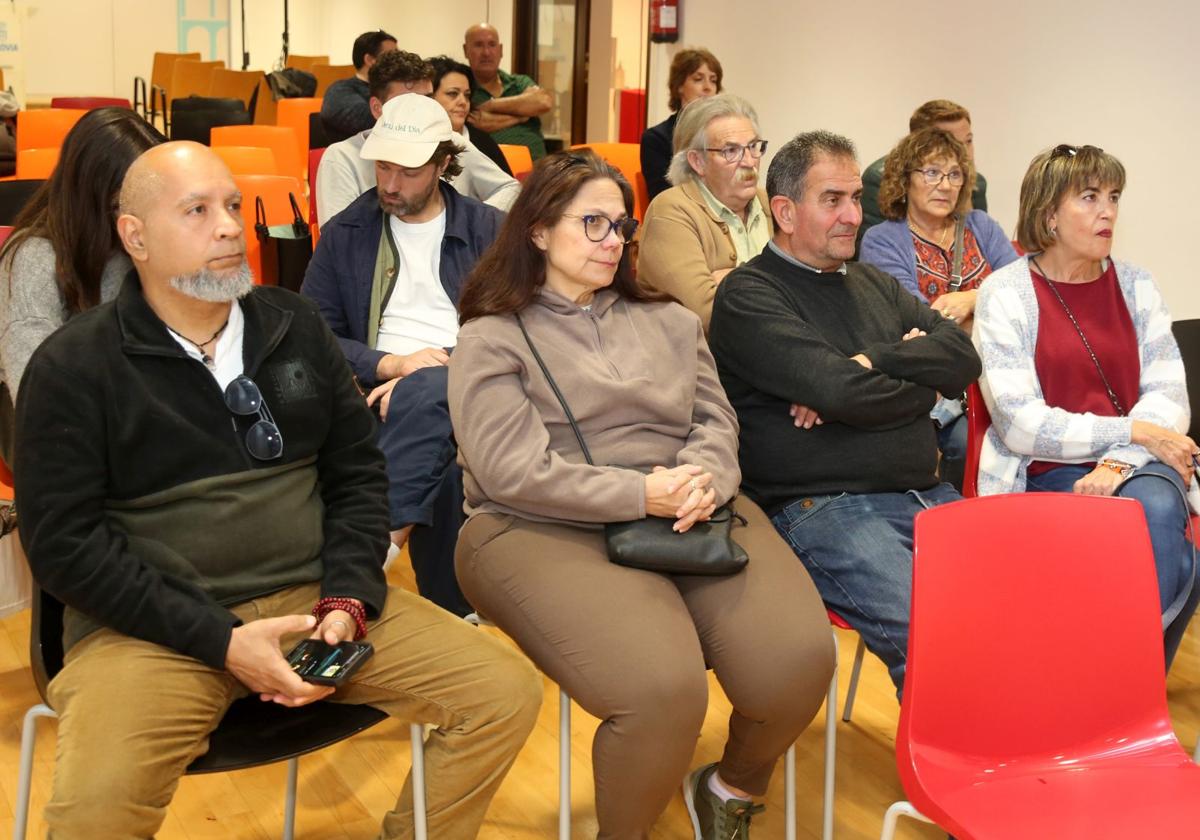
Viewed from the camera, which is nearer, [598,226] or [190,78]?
[598,226]

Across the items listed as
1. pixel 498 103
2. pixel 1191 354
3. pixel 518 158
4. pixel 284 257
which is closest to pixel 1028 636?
pixel 1191 354

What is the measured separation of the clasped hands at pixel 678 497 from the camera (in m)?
2.34

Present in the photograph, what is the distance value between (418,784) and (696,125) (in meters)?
2.41

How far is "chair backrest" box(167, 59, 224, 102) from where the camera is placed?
12.2m

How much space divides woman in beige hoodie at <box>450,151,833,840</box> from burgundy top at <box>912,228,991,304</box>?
140 centimetres

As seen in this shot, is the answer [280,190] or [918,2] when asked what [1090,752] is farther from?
[918,2]

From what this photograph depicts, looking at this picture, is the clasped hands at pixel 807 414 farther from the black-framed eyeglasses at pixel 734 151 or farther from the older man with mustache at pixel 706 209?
the black-framed eyeglasses at pixel 734 151

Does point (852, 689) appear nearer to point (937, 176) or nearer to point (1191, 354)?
point (1191, 354)

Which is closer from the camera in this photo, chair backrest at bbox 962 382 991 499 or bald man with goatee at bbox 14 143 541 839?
bald man with goatee at bbox 14 143 541 839

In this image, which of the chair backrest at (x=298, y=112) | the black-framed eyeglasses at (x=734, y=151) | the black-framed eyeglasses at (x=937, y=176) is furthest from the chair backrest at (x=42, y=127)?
the black-framed eyeglasses at (x=937, y=176)

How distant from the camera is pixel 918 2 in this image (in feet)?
21.5

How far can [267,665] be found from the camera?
1.95 metres

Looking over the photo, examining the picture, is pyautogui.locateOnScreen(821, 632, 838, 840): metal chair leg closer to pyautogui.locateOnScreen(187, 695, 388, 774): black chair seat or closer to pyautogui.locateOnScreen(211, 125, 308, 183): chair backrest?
pyautogui.locateOnScreen(187, 695, 388, 774): black chair seat

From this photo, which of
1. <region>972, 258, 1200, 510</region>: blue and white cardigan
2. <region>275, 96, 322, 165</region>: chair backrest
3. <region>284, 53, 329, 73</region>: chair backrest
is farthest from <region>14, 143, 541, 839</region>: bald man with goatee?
<region>284, 53, 329, 73</region>: chair backrest
